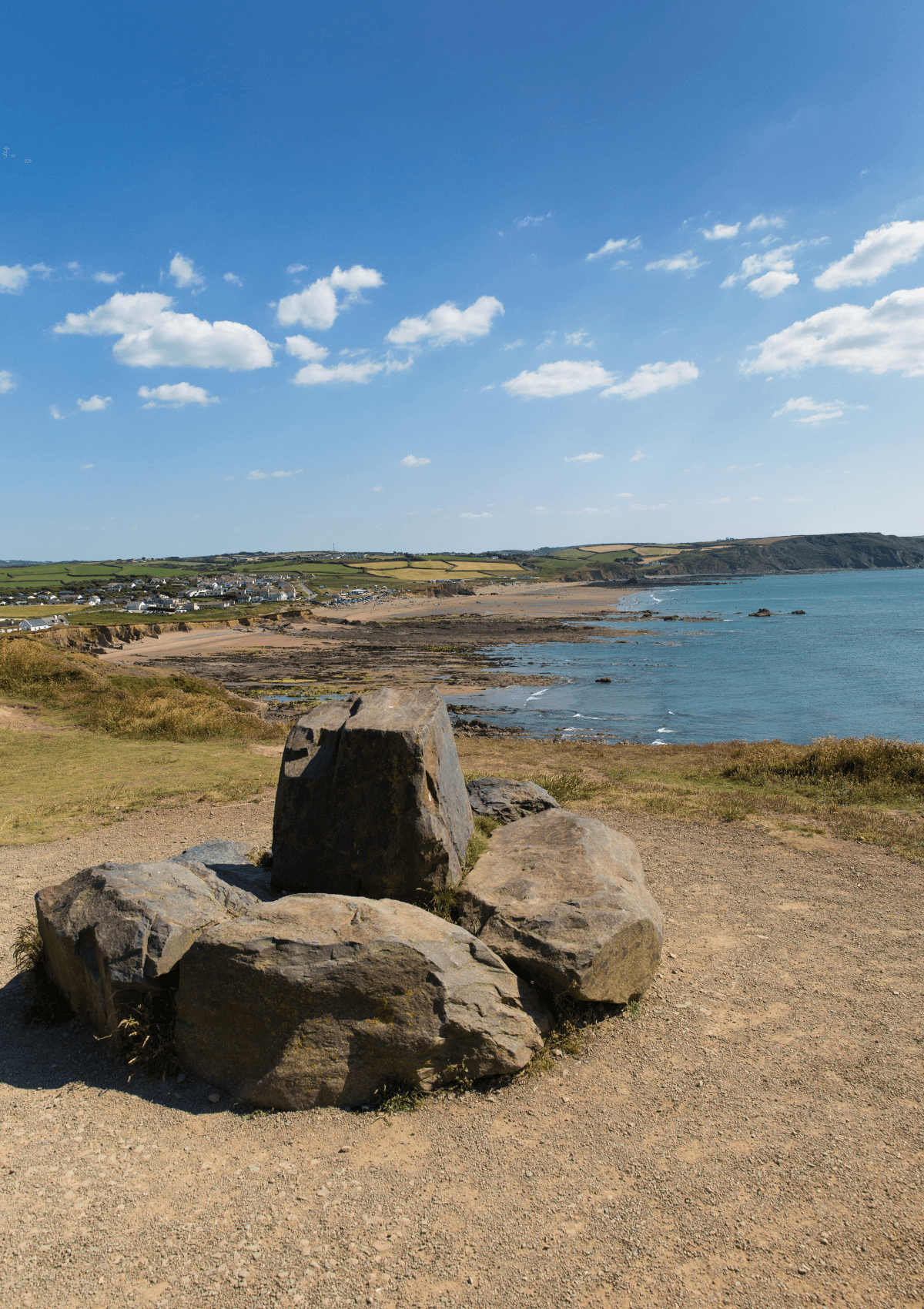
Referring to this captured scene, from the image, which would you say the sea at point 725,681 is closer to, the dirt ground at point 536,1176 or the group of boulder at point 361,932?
the group of boulder at point 361,932

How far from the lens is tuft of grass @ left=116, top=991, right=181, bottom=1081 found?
6945mm

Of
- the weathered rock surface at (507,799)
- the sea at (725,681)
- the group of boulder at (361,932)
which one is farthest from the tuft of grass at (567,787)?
the sea at (725,681)

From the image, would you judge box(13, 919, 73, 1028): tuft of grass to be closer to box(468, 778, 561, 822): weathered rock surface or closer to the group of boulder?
the group of boulder

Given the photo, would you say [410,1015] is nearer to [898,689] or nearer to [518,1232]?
[518,1232]

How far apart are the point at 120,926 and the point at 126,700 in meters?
22.9

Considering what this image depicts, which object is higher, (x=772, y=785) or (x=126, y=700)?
(x=126, y=700)

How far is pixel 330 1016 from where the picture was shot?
663 centimetres

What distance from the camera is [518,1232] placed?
520cm

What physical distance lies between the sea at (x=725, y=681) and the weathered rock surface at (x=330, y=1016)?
87.5 ft

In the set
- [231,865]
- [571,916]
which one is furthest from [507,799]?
[231,865]

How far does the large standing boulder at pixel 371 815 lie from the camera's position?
863cm

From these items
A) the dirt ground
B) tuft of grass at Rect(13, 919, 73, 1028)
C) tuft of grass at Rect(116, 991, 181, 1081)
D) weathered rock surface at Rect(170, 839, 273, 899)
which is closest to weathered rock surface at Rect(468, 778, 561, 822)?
weathered rock surface at Rect(170, 839, 273, 899)

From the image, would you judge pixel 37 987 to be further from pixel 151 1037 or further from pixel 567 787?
pixel 567 787

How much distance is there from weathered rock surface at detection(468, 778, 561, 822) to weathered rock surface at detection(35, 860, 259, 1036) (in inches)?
190
